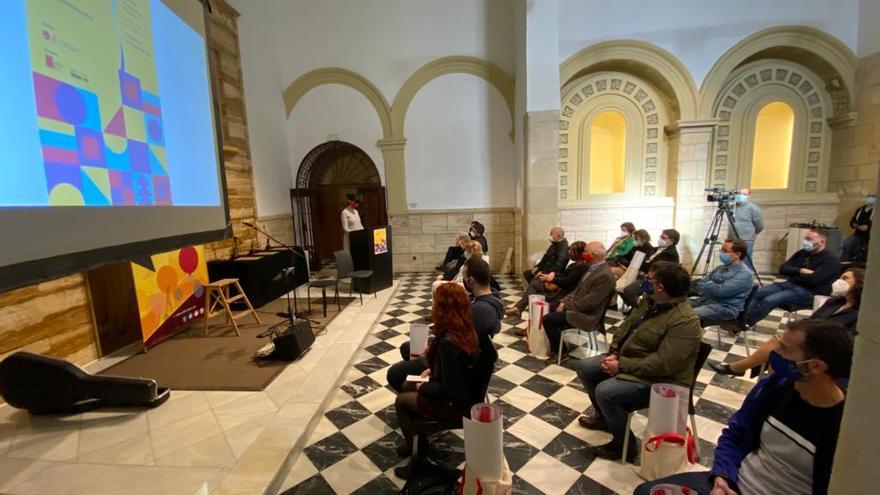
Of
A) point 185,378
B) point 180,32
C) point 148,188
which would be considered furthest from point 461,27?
point 185,378

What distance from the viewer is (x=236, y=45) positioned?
5.72 metres

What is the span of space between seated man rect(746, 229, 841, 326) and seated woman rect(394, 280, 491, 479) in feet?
9.32

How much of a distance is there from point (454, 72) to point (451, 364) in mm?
6267

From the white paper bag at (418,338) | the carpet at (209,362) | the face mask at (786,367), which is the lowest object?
the carpet at (209,362)

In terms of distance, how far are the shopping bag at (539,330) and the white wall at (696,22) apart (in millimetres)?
4925

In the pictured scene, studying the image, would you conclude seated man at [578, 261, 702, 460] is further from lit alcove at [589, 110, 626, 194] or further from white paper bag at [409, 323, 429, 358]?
lit alcove at [589, 110, 626, 194]

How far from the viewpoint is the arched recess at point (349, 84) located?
6773 millimetres

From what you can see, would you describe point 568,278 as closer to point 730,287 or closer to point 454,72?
point 730,287

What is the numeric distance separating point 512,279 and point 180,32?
220 inches

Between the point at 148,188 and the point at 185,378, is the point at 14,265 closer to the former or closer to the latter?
the point at 148,188

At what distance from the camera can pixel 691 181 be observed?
19.6ft

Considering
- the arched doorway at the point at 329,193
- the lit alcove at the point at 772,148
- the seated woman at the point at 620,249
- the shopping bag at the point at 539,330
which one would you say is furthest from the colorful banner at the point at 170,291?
the lit alcove at the point at 772,148

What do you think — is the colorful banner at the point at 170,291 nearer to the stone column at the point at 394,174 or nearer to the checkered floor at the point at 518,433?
the checkered floor at the point at 518,433

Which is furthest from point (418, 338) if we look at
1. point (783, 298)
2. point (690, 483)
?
point (783, 298)
